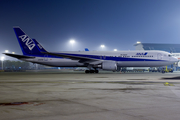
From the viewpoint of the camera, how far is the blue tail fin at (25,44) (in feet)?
121

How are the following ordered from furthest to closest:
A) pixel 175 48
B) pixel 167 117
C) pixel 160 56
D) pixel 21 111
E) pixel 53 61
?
pixel 175 48, pixel 53 61, pixel 160 56, pixel 21 111, pixel 167 117

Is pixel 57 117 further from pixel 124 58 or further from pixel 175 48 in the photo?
pixel 175 48

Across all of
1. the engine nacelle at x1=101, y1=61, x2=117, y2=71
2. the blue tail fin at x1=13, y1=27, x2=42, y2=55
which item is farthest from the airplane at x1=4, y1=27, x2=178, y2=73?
the blue tail fin at x1=13, y1=27, x2=42, y2=55

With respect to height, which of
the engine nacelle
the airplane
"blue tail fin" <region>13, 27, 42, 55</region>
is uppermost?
"blue tail fin" <region>13, 27, 42, 55</region>

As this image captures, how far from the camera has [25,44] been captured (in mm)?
37188

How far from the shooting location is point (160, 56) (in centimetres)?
3312

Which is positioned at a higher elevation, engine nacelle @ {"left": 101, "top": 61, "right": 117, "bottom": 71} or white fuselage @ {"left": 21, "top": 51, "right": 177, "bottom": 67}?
white fuselage @ {"left": 21, "top": 51, "right": 177, "bottom": 67}

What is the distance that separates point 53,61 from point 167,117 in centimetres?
3291

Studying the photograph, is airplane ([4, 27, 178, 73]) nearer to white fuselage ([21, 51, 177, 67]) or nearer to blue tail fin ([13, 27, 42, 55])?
white fuselage ([21, 51, 177, 67])

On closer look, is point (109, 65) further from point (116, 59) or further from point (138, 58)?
point (138, 58)

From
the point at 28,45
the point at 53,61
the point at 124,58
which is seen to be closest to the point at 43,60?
the point at 53,61

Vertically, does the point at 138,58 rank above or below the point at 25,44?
below

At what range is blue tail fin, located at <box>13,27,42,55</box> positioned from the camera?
36.9 meters

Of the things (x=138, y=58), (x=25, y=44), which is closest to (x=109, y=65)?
(x=138, y=58)
